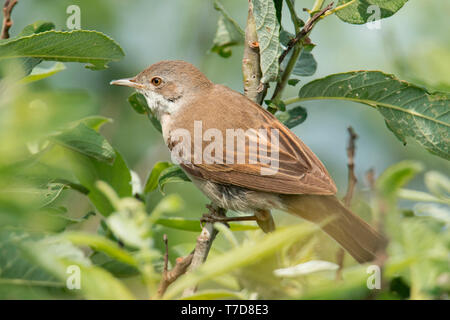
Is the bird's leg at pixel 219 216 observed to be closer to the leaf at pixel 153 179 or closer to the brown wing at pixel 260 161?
the brown wing at pixel 260 161

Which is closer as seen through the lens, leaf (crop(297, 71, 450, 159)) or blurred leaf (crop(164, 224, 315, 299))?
blurred leaf (crop(164, 224, 315, 299))

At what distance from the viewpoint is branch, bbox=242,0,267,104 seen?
267 cm

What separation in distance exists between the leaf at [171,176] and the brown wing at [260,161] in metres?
0.24

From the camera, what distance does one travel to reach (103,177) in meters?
2.63

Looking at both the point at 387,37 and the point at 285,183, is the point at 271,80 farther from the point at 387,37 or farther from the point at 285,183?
the point at 387,37

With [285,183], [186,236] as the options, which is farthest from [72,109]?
[285,183]

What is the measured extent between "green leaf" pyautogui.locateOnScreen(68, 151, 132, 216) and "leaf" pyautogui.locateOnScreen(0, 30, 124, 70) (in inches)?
22.6

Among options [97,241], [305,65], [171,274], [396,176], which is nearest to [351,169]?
[305,65]

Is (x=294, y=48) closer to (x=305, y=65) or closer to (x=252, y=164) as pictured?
(x=305, y=65)

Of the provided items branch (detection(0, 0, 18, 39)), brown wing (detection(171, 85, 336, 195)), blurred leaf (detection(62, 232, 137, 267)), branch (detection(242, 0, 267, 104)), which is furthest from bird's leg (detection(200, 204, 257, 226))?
blurred leaf (detection(62, 232, 137, 267))

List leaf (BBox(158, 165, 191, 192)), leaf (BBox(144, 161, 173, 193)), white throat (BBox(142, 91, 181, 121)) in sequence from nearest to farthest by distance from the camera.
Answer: leaf (BBox(158, 165, 191, 192)) → leaf (BBox(144, 161, 173, 193)) → white throat (BBox(142, 91, 181, 121))

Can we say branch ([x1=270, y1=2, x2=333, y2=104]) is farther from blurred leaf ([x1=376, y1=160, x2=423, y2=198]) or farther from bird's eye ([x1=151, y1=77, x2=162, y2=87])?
bird's eye ([x1=151, y1=77, x2=162, y2=87])

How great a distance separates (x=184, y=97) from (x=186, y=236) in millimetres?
1728
